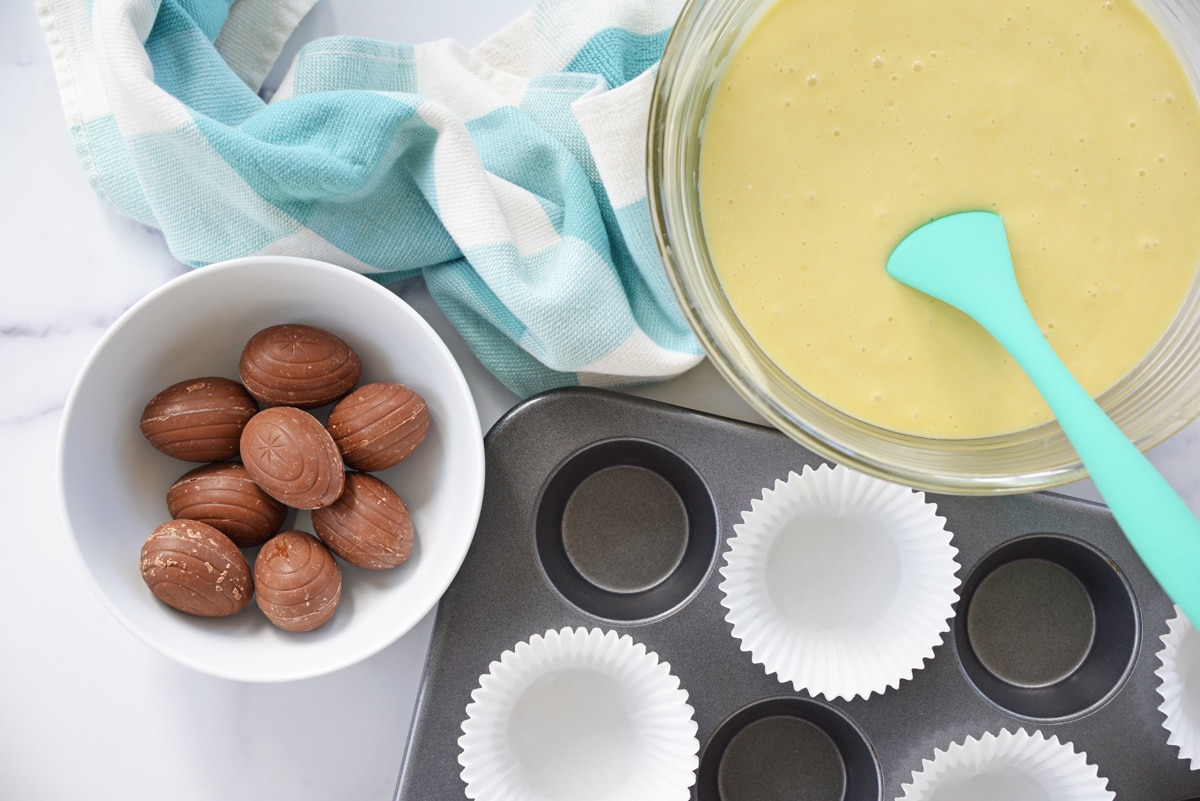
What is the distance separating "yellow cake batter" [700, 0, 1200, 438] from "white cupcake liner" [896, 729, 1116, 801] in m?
0.39

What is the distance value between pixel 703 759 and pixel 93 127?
874 mm

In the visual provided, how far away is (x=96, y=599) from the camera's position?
1.02 metres

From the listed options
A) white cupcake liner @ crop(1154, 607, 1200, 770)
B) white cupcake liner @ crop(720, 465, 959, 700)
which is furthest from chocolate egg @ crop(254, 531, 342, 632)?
white cupcake liner @ crop(1154, 607, 1200, 770)

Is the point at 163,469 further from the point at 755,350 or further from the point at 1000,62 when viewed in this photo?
the point at 1000,62

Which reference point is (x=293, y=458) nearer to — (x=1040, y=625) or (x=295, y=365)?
(x=295, y=365)

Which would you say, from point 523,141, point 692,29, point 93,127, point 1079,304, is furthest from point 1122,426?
point 93,127

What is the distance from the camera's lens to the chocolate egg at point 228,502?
2.93ft

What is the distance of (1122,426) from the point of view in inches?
30.4

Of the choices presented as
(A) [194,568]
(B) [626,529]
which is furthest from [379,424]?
(B) [626,529]

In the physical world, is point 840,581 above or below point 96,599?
above

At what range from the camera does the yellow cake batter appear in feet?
2.27

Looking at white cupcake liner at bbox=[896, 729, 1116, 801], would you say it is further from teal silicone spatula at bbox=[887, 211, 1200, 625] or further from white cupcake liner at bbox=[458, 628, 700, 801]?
teal silicone spatula at bbox=[887, 211, 1200, 625]

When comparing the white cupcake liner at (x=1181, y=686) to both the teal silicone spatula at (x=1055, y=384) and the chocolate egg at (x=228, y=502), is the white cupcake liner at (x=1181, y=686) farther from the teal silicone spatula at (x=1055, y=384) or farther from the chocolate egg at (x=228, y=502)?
the chocolate egg at (x=228, y=502)

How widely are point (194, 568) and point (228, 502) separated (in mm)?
68
